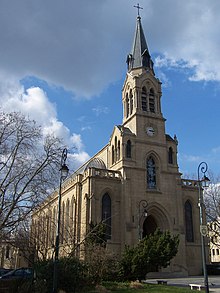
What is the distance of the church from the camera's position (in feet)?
130

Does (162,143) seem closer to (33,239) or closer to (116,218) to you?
(116,218)

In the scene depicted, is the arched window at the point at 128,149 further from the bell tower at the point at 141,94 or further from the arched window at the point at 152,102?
the arched window at the point at 152,102

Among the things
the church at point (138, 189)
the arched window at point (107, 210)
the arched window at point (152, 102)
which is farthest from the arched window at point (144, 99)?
the arched window at point (107, 210)

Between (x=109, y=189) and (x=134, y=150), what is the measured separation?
19.2 ft

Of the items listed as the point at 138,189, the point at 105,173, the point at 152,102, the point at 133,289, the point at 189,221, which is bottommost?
the point at 133,289

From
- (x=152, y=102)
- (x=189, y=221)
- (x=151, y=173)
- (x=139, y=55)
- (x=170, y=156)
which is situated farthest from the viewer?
(x=139, y=55)

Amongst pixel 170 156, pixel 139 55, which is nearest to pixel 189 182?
pixel 170 156

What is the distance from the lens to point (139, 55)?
49969 mm

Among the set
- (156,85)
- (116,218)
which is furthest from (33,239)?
(156,85)

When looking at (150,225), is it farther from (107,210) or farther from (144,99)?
(144,99)

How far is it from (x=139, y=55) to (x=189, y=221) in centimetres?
2349

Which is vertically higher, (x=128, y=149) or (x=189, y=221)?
(x=128, y=149)

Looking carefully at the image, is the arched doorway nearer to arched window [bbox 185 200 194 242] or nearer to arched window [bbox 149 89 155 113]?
arched window [bbox 185 200 194 242]

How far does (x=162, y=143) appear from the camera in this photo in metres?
45.2
